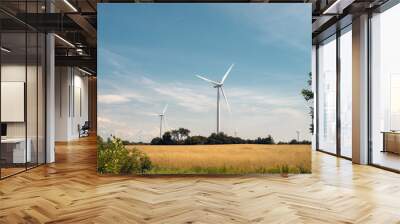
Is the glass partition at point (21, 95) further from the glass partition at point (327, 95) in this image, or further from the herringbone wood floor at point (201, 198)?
the glass partition at point (327, 95)

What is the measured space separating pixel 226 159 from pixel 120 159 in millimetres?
1733

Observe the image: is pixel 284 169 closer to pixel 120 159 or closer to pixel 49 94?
pixel 120 159

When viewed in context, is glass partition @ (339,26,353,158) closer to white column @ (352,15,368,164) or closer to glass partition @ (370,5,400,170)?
white column @ (352,15,368,164)

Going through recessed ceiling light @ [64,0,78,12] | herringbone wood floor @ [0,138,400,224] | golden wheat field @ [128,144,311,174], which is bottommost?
herringbone wood floor @ [0,138,400,224]

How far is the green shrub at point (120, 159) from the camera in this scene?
634 cm

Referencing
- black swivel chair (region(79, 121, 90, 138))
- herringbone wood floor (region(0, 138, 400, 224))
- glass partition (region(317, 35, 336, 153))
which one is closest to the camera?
herringbone wood floor (region(0, 138, 400, 224))

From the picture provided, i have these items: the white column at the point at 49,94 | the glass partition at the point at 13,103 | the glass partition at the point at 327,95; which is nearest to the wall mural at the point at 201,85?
the glass partition at the point at 13,103

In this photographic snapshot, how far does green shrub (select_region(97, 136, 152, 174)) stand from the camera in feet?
20.8

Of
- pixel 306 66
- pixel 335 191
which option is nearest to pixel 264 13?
pixel 306 66

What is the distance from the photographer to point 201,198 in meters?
4.73

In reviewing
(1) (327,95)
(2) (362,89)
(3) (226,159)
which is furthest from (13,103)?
(1) (327,95)

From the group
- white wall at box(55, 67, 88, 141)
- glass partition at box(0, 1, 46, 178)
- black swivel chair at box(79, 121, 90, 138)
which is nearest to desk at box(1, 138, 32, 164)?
glass partition at box(0, 1, 46, 178)

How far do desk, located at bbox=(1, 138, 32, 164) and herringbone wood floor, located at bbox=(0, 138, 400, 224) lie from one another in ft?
0.97

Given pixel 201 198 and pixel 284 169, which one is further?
pixel 284 169
